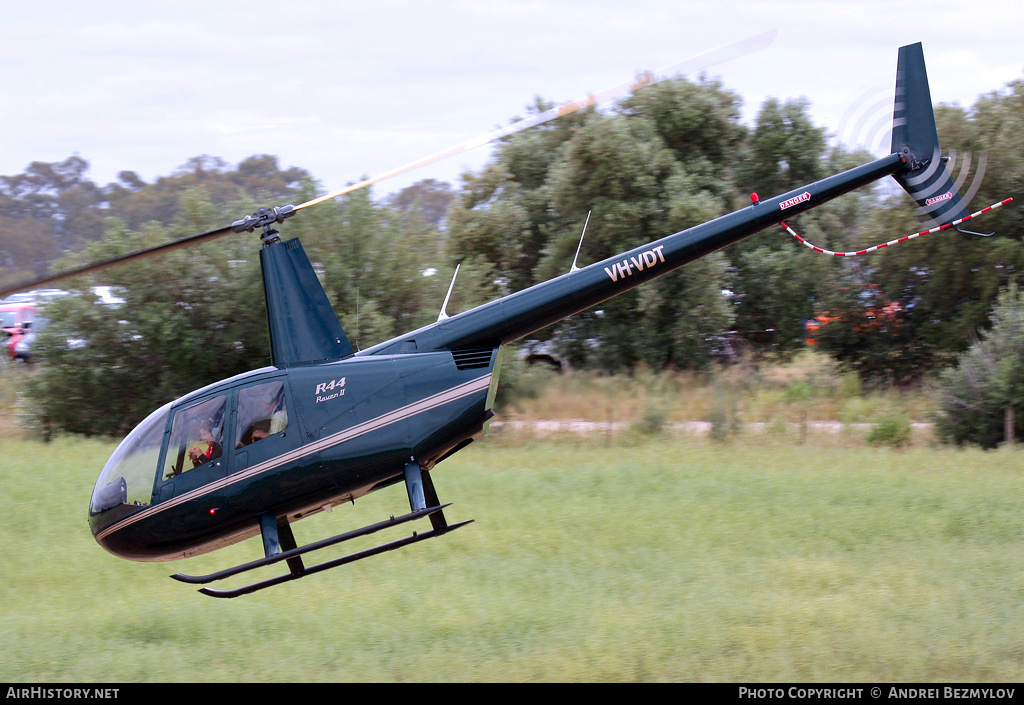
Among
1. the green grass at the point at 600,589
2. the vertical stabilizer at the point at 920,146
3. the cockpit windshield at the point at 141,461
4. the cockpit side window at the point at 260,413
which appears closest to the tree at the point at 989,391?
the green grass at the point at 600,589

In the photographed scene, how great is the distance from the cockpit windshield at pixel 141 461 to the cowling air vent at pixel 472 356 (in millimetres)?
2408

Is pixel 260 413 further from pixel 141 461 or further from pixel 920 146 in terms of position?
pixel 920 146

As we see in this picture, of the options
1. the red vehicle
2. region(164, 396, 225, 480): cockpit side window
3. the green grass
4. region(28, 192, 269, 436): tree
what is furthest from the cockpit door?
the red vehicle

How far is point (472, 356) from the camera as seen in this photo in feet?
25.7

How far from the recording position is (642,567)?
9891mm

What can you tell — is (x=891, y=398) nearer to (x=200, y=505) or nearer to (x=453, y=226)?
(x=453, y=226)

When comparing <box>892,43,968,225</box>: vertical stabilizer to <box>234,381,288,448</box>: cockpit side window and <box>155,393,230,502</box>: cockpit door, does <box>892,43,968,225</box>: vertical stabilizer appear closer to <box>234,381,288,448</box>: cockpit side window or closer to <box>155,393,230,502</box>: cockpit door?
<box>234,381,288,448</box>: cockpit side window

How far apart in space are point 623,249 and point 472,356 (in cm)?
1425

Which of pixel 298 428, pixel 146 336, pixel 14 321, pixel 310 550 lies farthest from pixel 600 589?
pixel 14 321

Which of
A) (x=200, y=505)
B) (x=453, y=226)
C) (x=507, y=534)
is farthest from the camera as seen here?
(x=453, y=226)

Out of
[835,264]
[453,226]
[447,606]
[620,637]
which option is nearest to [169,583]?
[447,606]

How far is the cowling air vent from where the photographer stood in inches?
306

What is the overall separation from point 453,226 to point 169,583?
15.6 metres

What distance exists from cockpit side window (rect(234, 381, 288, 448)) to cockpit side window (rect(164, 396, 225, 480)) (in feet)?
0.54
